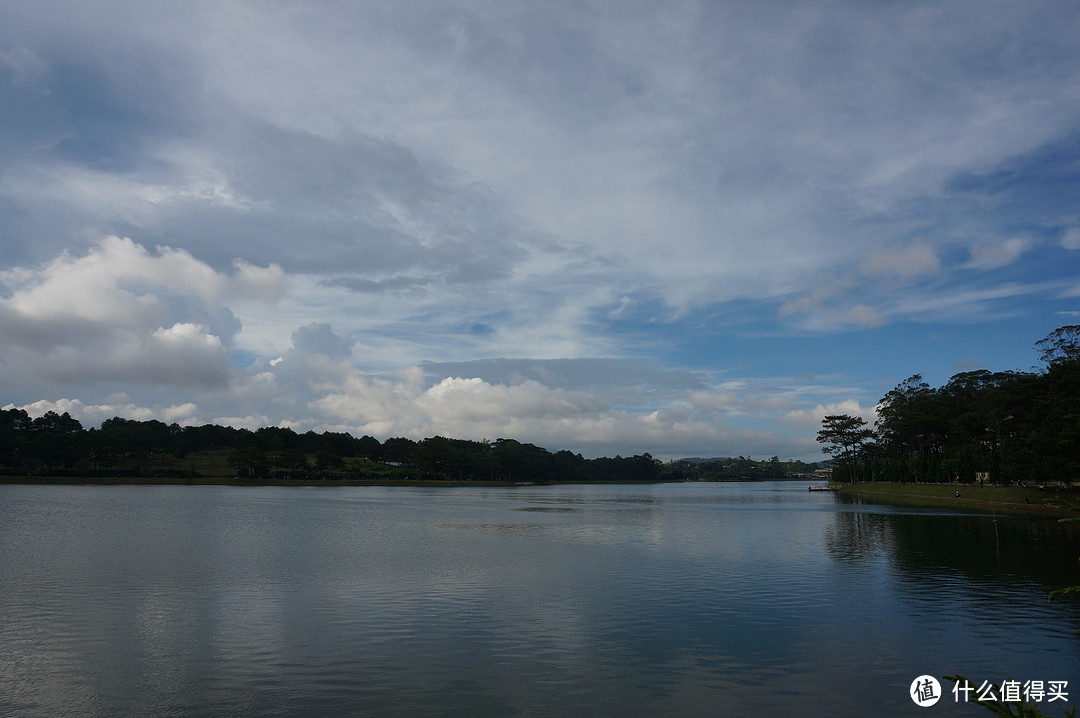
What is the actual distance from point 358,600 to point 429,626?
4.73 m

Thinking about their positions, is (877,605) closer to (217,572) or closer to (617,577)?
(617,577)

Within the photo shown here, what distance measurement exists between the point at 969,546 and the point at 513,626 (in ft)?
107

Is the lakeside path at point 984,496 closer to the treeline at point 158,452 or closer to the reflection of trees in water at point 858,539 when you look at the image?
the reflection of trees in water at point 858,539

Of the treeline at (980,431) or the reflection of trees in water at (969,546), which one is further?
the treeline at (980,431)

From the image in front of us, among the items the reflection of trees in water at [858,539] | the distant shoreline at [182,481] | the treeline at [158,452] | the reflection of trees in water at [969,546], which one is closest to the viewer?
the reflection of trees in water at [969,546]

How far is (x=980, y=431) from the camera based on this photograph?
94688mm

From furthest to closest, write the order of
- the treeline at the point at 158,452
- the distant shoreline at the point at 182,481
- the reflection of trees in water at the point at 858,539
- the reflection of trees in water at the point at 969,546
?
the treeline at the point at 158,452, the distant shoreline at the point at 182,481, the reflection of trees in water at the point at 858,539, the reflection of trees in water at the point at 969,546

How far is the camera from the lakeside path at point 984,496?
6263 centimetres

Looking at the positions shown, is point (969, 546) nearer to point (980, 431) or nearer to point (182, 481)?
point (980, 431)

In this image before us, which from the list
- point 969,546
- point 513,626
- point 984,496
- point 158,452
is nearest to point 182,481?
point 158,452

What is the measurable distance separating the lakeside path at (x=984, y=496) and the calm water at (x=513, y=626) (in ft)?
92.0

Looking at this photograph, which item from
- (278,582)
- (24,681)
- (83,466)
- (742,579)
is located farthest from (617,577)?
(83,466)

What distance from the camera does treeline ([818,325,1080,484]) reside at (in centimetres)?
5847

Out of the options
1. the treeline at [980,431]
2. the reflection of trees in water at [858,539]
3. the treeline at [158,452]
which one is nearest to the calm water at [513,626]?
the reflection of trees in water at [858,539]
